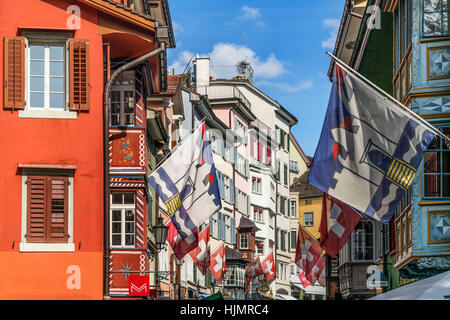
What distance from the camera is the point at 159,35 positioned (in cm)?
2512

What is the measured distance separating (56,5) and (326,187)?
859 centimetres

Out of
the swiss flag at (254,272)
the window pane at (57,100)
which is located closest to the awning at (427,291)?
the window pane at (57,100)

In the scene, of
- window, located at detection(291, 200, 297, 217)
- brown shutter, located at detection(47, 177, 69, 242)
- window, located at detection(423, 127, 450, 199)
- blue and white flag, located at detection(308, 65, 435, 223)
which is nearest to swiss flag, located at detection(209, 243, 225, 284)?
brown shutter, located at detection(47, 177, 69, 242)

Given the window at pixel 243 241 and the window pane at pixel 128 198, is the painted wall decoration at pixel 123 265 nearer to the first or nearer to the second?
the window pane at pixel 128 198

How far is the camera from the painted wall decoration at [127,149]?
95.0 feet

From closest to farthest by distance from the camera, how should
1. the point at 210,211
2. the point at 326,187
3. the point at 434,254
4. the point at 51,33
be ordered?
the point at 326,187 < the point at 434,254 < the point at 51,33 < the point at 210,211

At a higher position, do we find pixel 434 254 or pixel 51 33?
pixel 51 33

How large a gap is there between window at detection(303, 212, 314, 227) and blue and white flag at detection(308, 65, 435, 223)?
80.9m

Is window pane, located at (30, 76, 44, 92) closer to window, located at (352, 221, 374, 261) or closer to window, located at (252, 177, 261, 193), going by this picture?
window, located at (352, 221, 374, 261)

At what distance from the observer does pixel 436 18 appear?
905 inches

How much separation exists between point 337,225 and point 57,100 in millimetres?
6955

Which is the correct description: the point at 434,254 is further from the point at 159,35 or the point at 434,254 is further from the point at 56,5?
the point at 56,5
